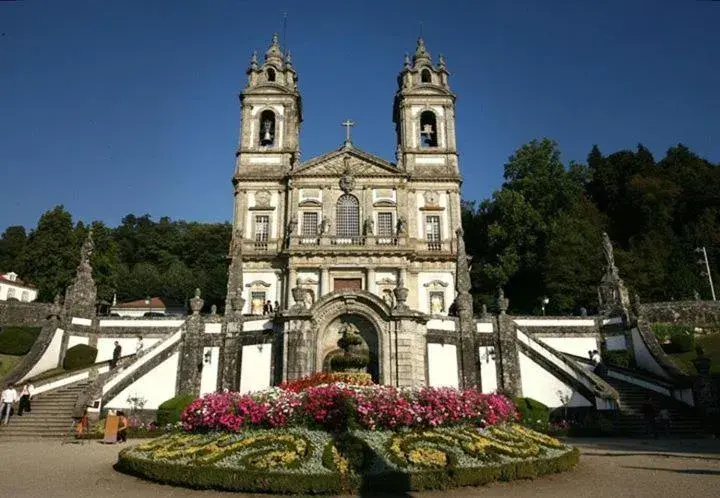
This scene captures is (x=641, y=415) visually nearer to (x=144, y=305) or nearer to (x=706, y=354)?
(x=706, y=354)

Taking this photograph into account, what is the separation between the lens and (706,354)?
24406 millimetres

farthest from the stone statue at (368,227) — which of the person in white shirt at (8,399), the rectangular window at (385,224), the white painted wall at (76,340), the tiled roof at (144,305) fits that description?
the tiled roof at (144,305)

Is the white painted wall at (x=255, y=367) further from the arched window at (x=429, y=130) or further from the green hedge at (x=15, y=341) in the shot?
the arched window at (x=429, y=130)

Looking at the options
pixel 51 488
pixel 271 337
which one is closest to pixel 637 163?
pixel 271 337

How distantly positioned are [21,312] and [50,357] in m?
10.4

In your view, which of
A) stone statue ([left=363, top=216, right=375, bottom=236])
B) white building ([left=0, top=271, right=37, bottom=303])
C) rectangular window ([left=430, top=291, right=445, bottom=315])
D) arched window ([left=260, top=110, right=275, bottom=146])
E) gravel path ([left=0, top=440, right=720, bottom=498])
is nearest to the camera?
gravel path ([left=0, top=440, right=720, bottom=498])

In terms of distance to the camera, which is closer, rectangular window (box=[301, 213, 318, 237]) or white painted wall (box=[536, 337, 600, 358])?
white painted wall (box=[536, 337, 600, 358])

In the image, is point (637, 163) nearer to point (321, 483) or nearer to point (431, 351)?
point (431, 351)

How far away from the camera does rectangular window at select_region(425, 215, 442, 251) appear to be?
3352 cm

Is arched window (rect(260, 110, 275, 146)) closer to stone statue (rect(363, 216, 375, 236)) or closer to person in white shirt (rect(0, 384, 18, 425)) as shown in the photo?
stone statue (rect(363, 216, 375, 236))

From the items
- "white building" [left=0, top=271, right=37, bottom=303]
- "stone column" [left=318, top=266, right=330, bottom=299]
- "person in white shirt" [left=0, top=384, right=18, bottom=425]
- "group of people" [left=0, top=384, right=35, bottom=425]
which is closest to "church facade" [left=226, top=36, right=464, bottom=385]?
"stone column" [left=318, top=266, right=330, bottom=299]

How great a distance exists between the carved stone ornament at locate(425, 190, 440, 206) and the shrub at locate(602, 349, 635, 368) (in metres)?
14.5

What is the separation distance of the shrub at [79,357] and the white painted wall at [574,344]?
67.5 ft

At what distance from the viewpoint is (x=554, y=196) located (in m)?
41.2
